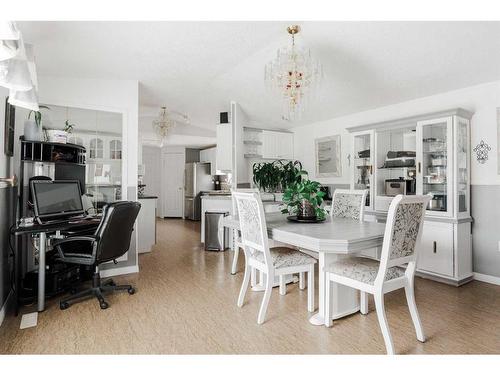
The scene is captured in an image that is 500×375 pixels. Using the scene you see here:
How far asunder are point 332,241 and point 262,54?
224 cm

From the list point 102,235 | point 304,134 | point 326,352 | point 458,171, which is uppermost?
point 304,134

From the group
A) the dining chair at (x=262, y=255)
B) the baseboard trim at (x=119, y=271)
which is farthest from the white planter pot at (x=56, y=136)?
the dining chair at (x=262, y=255)

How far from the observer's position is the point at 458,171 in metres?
3.20

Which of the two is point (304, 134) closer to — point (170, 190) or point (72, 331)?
point (72, 331)

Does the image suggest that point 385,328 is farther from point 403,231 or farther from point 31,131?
point 31,131

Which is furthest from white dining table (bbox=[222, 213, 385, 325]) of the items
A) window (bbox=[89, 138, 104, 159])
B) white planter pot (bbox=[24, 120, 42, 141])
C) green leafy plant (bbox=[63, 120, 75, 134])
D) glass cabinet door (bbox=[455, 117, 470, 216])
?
green leafy plant (bbox=[63, 120, 75, 134])

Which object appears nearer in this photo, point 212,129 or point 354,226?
point 354,226

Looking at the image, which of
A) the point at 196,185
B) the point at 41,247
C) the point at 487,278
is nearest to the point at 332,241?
the point at 41,247

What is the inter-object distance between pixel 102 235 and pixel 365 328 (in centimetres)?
223

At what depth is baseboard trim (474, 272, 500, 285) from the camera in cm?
321

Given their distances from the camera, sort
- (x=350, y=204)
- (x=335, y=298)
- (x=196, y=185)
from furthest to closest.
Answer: (x=196, y=185) → (x=350, y=204) → (x=335, y=298)

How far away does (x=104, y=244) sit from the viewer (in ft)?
8.55
